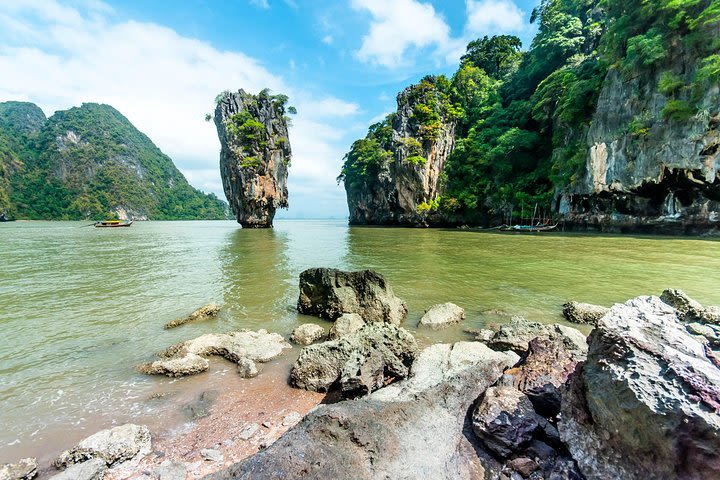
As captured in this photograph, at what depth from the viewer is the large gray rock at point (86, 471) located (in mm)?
2594

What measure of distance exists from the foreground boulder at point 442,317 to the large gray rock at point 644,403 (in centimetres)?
399

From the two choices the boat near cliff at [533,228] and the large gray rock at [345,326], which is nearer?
the large gray rock at [345,326]

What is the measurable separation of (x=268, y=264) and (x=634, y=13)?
103ft

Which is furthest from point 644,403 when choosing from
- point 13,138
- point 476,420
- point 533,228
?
point 13,138

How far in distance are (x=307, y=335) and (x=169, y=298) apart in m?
5.29

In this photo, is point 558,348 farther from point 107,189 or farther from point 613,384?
point 107,189

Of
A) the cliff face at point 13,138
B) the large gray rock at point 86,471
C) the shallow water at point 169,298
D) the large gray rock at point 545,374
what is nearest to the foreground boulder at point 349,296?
the shallow water at point 169,298

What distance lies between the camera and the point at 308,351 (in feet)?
14.8

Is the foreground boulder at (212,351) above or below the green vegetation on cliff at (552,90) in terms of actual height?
below

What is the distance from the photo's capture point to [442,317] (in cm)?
648

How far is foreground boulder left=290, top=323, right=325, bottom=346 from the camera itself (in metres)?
5.76

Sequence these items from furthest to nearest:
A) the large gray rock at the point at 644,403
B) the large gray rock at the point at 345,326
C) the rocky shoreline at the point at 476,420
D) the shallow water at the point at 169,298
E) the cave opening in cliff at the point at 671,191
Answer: the cave opening in cliff at the point at 671,191, the large gray rock at the point at 345,326, the shallow water at the point at 169,298, the rocky shoreline at the point at 476,420, the large gray rock at the point at 644,403

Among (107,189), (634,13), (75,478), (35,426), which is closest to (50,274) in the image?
(35,426)

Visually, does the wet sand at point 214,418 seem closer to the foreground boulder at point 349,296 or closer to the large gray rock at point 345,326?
the large gray rock at point 345,326
